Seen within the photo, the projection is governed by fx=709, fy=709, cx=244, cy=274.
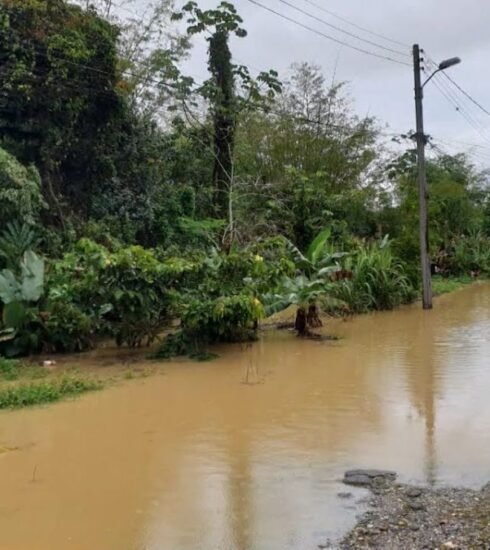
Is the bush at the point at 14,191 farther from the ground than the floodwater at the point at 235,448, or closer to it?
farther from the ground

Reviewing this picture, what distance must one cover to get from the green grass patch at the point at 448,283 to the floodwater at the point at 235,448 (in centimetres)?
1096

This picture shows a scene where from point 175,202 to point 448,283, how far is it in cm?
973

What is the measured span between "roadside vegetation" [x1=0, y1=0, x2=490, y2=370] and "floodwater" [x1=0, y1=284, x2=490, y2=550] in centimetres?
121

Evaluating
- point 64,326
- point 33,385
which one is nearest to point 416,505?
point 33,385

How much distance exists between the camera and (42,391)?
27.0ft

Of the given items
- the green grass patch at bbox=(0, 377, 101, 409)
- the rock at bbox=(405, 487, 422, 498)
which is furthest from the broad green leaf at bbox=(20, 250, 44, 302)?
the rock at bbox=(405, 487, 422, 498)

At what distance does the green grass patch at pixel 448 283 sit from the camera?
21406mm

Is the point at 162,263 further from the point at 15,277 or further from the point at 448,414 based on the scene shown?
the point at 448,414

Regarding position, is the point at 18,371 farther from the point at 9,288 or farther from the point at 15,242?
the point at 15,242

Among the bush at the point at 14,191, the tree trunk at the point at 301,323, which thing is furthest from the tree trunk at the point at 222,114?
the tree trunk at the point at 301,323

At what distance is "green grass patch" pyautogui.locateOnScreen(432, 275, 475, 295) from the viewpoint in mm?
21406

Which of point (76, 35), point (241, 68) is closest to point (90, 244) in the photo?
point (76, 35)

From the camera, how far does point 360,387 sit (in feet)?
28.6

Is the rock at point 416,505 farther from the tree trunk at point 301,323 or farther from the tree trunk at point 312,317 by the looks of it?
the tree trunk at point 312,317
